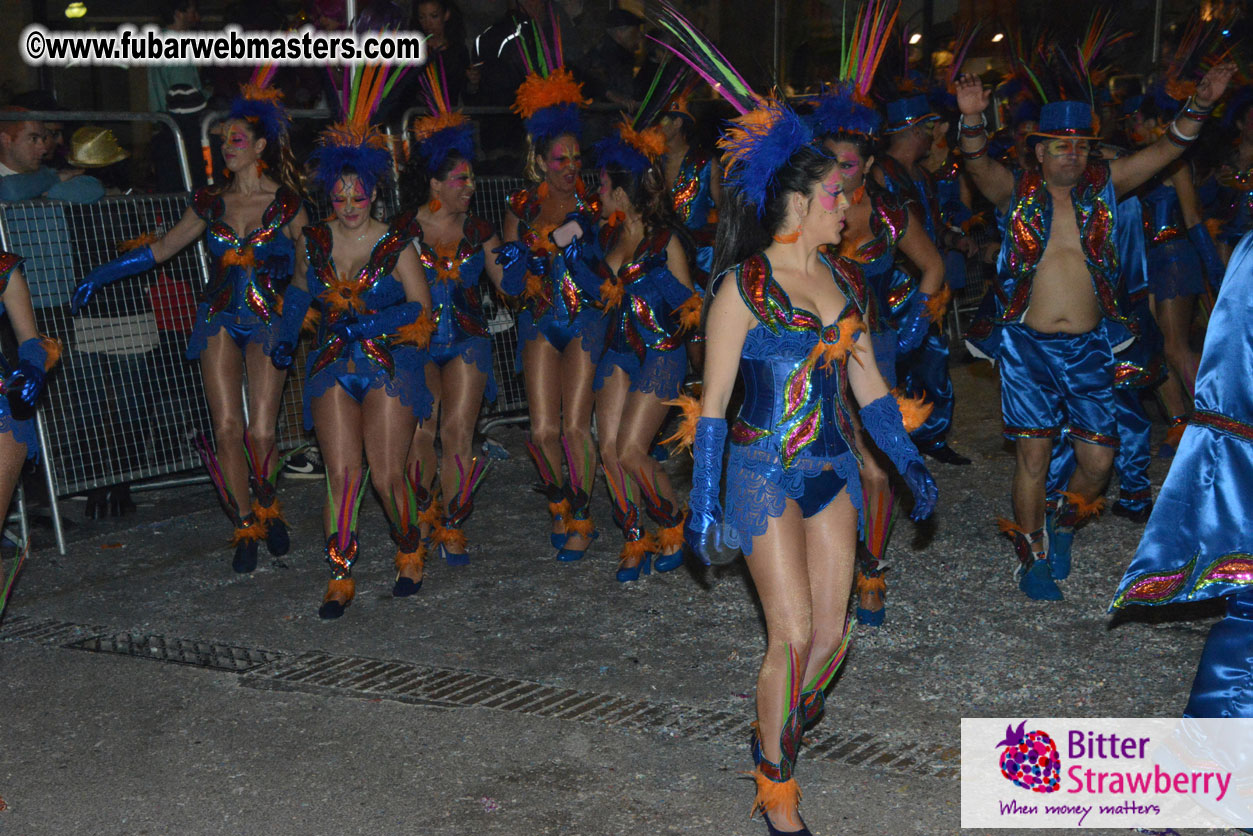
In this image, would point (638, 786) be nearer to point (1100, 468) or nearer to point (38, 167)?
point (1100, 468)

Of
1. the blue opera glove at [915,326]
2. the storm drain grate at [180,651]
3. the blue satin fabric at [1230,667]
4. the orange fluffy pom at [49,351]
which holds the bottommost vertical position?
the storm drain grate at [180,651]

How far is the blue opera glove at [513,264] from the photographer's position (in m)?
6.67

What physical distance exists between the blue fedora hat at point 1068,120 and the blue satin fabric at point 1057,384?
87 cm

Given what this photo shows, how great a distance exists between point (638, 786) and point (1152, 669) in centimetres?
220

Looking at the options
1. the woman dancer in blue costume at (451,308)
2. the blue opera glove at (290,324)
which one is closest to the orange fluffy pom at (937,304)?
the woman dancer in blue costume at (451,308)

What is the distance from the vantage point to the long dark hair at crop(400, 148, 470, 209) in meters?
6.61

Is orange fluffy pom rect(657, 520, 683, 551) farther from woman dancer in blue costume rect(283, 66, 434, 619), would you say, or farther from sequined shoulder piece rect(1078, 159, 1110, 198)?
sequined shoulder piece rect(1078, 159, 1110, 198)

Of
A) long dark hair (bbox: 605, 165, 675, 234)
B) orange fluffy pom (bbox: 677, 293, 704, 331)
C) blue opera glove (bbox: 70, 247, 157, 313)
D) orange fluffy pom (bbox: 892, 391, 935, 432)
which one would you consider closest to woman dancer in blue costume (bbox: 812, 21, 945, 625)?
orange fluffy pom (bbox: 677, 293, 704, 331)

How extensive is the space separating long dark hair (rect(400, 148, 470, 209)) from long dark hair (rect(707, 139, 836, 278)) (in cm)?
271

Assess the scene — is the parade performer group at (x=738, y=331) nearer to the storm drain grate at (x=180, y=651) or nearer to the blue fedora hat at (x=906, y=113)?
the blue fedora hat at (x=906, y=113)

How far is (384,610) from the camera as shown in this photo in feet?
20.1

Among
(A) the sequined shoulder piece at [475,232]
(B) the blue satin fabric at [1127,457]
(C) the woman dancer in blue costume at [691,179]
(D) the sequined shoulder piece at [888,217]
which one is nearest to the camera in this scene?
(D) the sequined shoulder piece at [888,217]

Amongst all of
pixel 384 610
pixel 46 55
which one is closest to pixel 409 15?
pixel 46 55

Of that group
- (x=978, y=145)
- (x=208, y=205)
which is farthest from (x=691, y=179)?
(x=208, y=205)
